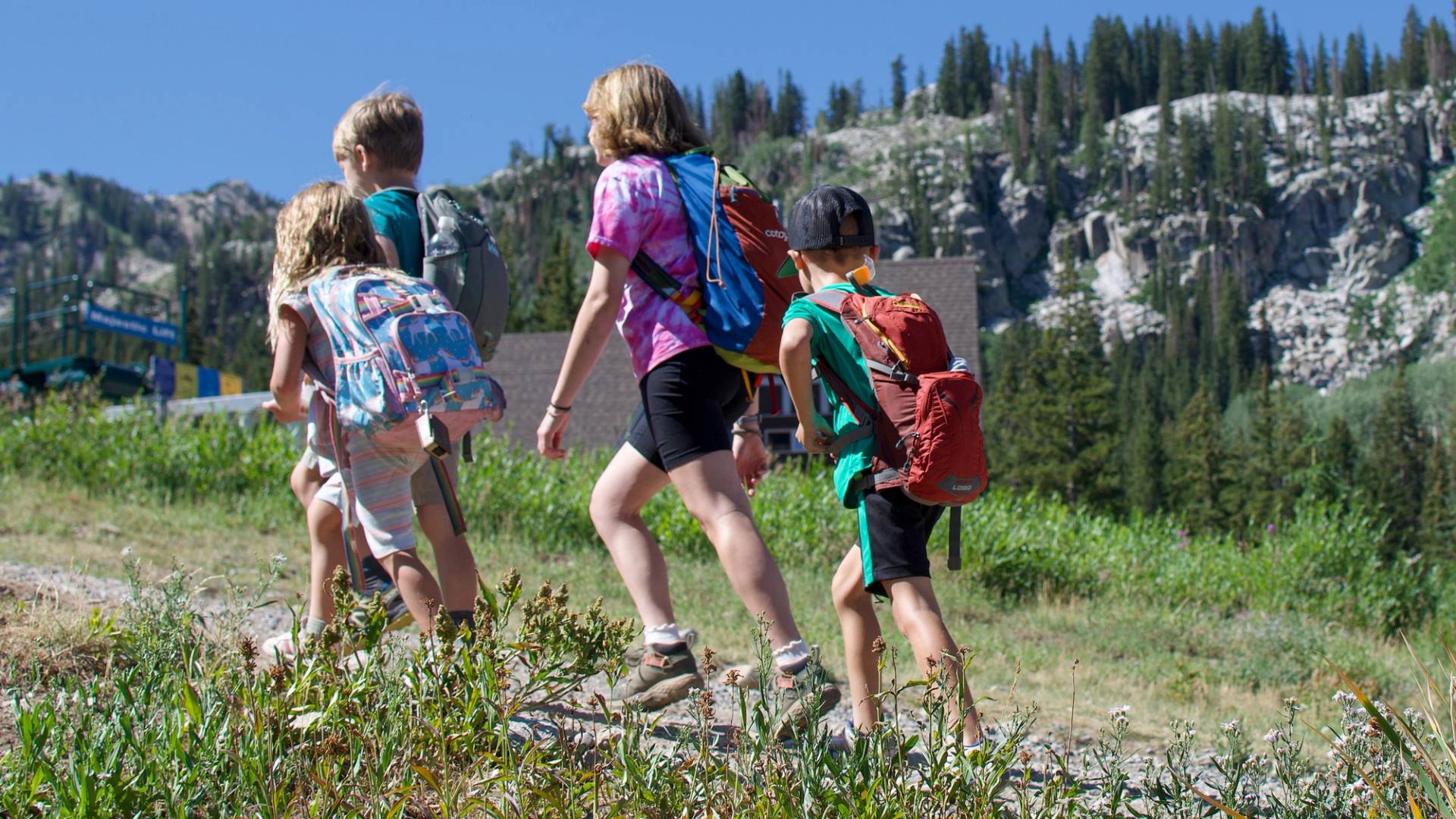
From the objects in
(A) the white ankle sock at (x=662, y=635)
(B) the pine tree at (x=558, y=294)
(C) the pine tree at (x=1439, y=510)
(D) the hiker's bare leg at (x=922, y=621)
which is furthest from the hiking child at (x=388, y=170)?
(B) the pine tree at (x=558, y=294)

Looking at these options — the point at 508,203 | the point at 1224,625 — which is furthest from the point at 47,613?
the point at 508,203

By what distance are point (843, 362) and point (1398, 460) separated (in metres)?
91.1

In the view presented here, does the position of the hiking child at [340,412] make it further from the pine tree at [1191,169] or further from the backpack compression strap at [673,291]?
the pine tree at [1191,169]

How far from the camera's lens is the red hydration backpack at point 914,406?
9.45 ft

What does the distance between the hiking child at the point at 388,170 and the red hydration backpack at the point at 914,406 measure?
1388 millimetres

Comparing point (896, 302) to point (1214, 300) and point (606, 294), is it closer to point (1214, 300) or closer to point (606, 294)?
point (606, 294)

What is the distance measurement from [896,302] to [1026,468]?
203ft

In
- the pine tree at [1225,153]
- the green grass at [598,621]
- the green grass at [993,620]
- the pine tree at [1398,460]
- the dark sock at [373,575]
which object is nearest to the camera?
the green grass at [598,621]

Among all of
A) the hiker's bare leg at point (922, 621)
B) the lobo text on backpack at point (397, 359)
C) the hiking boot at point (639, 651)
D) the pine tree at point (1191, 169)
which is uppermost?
the pine tree at point (1191, 169)

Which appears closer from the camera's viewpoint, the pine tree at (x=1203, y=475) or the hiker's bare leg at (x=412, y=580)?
the hiker's bare leg at (x=412, y=580)

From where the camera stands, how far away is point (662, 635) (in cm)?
344

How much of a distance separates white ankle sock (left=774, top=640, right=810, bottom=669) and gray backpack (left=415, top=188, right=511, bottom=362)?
1.28 m

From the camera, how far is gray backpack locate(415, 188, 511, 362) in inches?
150

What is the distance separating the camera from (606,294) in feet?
11.3
